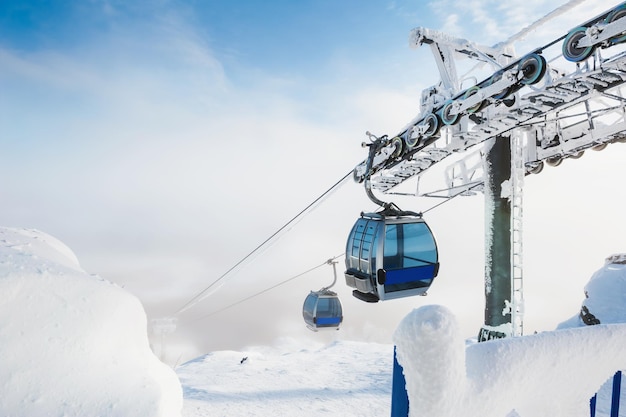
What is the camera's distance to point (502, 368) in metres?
1.34

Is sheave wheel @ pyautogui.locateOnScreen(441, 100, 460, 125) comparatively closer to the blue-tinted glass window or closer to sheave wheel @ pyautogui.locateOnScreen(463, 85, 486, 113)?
sheave wheel @ pyautogui.locateOnScreen(463, 85, 486, 113)

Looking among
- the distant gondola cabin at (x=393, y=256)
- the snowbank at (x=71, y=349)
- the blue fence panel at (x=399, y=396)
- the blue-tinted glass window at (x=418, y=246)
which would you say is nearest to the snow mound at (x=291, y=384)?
the distant gondola cabin at (x=393, y=256)

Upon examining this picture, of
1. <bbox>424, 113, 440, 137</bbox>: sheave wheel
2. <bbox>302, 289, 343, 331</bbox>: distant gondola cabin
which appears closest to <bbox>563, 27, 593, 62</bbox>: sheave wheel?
<bbox>424, 113, 440, 137</bbox>: sheave wheel

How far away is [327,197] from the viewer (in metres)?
9.19

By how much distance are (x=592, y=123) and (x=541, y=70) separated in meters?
4.35

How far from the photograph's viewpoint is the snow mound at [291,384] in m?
6.55

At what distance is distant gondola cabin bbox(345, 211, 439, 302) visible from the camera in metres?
4.89

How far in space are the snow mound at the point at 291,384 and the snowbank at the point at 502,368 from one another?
5.55 meters

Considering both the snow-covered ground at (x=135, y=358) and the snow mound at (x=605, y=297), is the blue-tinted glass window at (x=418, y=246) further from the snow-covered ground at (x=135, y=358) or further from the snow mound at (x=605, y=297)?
the snow mound at (x=605, y=297)

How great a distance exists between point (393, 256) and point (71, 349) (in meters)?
3.79

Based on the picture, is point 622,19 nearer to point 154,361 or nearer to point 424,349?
point 424,349

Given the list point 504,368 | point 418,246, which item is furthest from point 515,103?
point 504,368

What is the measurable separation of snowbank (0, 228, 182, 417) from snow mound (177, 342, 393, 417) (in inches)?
174

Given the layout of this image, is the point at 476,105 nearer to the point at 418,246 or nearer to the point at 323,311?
the point at 418,246
